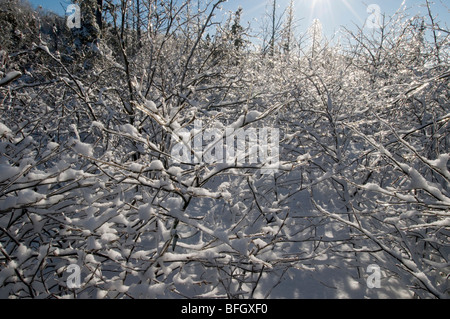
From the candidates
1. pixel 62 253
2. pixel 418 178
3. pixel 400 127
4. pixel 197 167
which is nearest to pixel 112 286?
pixel 62 253

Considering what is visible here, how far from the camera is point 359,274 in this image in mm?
2389

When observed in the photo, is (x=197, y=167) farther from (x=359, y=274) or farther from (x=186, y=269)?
(x=359, y=274)

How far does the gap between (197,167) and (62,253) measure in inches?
38.4

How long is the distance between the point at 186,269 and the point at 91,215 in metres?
0.99

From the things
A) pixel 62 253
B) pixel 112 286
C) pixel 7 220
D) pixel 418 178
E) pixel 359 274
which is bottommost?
pixel 359 274
